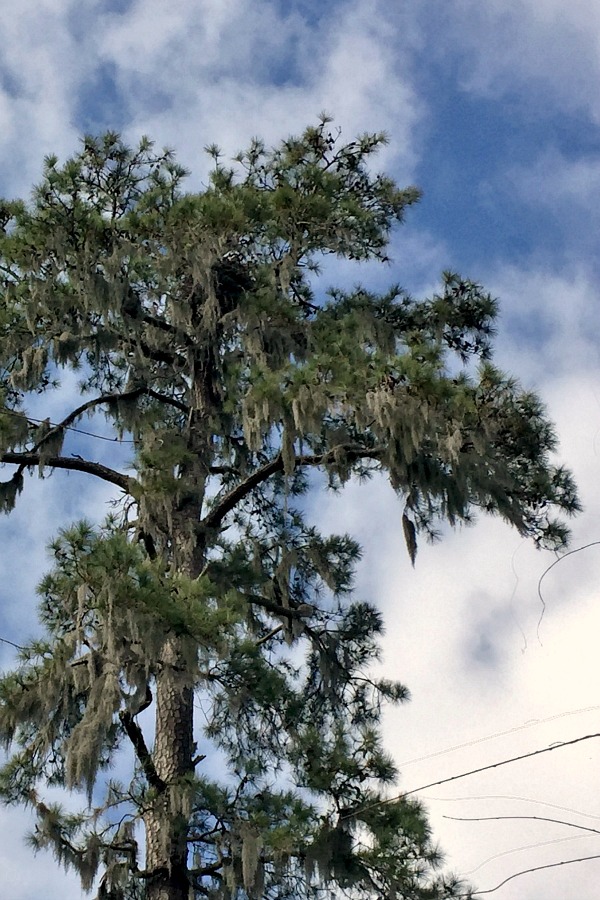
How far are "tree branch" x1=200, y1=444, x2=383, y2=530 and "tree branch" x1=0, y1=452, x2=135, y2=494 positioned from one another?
792 millimetres

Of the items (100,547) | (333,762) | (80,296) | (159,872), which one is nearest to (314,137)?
(80,296)

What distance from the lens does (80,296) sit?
9922 millimetres

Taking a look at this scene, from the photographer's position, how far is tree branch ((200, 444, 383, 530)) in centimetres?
916

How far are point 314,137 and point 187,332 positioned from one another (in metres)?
2.40

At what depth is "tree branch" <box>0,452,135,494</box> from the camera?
977cm

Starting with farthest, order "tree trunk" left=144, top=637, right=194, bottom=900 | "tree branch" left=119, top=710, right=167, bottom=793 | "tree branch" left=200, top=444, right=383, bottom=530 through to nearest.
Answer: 1. "tree branch" left=200, top=444, right=383, bottom=530
2. "tree branch" left=119, top=710, right=167, bottom=793
3. "tree trunk" left=144, top=637, right=194, bottom=900

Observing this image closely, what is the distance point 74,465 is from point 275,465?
73.5 inches

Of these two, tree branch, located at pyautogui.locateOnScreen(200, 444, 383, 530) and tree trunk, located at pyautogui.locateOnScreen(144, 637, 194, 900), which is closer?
tree trunk, located at pyautogui.locateOnScreen(144, 637, 194, 900)

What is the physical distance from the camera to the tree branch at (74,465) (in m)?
9.77

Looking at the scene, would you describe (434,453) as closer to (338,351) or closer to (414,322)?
(338,351)

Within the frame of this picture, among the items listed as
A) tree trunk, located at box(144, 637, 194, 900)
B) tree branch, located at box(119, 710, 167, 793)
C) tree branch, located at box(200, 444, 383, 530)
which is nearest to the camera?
tree trunk, located at box(144, 637, 194, 900)

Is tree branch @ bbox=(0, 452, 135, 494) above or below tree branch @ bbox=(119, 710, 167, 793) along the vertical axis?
above

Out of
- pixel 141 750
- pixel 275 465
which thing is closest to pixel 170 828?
pixel 141 750

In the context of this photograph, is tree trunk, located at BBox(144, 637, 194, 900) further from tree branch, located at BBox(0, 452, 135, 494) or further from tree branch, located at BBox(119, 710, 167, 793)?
tree branch, located at BBox(0, 452, 135, 494)
